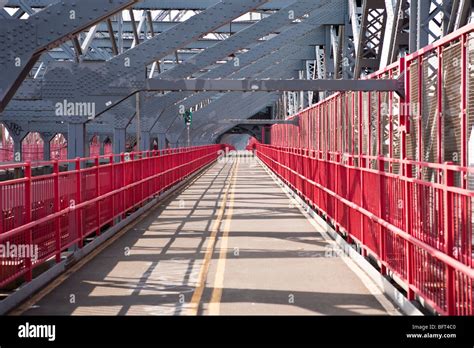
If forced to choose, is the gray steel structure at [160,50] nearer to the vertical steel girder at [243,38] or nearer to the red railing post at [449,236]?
the vertical steel girder at [243,38]

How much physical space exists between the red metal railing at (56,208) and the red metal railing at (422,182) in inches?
191

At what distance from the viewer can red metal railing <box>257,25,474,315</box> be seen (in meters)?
6.80

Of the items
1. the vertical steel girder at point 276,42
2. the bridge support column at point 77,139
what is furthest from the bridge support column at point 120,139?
the bridge support column at point 77,139

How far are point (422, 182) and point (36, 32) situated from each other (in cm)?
829

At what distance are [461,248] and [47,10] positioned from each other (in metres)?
9.58

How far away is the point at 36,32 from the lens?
A: 13398 mm

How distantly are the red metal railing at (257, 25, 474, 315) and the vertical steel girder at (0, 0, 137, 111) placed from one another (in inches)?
217

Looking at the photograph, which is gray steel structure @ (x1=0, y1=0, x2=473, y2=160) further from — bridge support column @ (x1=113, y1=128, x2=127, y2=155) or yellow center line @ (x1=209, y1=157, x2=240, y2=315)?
yellow center line @ (x1=209, y1=157, x2=240, y2=315)

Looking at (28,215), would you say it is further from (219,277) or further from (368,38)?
(368,38)

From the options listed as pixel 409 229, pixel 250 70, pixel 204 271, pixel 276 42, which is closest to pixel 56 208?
pixel 204 271

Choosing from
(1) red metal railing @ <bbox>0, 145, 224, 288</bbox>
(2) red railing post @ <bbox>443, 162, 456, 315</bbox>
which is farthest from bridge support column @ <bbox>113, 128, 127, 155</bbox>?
(2) red railing post @ <bbox>443, 162, 456, 315</bbox>

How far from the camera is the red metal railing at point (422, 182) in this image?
6801 mm
